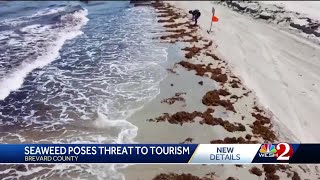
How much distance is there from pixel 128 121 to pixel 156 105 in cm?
210

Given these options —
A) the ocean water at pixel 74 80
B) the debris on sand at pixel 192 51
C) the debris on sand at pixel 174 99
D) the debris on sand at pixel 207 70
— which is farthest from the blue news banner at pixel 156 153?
the debris on sand at pixel 192 51

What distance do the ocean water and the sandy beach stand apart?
2.83ft

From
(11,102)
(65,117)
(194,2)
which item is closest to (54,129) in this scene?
(65,117)

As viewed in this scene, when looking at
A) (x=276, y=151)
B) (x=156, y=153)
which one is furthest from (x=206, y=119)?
(x=156, y=153)

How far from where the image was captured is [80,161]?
9.95 metres

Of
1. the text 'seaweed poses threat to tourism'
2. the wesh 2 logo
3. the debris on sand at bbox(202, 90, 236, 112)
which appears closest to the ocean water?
the text 'seaweed poses threat to tourism'

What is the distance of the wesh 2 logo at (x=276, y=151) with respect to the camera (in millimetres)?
10094

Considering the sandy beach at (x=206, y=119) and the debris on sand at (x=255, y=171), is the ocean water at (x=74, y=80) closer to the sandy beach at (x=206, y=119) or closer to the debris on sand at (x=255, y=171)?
the sandy beach at (x=206, y=119)

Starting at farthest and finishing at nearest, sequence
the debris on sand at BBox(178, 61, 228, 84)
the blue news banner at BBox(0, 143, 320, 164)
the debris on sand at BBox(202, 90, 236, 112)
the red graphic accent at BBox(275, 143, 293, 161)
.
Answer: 1. the debris on sand at BBox(178, 61, 228, 84)
2. the debris on sand at BBox(202, 90, 236, 112)
3. the red graphic accent at BBox(275, 143, 293, 161)
4. the blue news banner at BBox(0, 143, 320, 164)

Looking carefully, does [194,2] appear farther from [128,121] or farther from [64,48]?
[128,121]

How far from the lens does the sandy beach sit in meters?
13.3

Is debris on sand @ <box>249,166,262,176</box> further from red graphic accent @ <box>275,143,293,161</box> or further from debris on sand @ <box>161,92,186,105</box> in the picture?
debris on sand @ <box>161,92,186,105</box>

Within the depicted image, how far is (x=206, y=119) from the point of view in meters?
17.0

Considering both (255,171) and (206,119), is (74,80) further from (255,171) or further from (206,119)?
(255,171)
